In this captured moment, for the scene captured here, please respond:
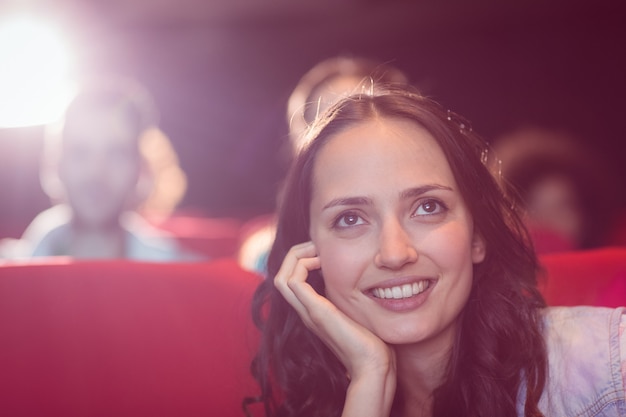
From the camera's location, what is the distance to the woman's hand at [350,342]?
4.06 feet

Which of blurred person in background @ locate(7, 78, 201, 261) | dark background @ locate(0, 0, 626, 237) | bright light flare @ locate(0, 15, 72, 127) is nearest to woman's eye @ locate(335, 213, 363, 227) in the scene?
blurred person in background @ locate(7, 78, 201, 261)

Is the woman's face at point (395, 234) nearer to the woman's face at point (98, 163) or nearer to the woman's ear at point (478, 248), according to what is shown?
the woman's ear at point (478, 248)

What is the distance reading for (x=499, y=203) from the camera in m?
1.40

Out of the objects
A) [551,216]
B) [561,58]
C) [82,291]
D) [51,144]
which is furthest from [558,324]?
[561,58]

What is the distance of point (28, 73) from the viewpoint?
539 centimetres

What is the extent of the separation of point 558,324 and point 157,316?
32.6 inches

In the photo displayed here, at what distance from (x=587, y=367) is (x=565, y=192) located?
1.95 m

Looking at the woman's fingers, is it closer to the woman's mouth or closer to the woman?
the woman

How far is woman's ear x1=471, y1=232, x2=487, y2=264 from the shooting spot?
4.60 ft

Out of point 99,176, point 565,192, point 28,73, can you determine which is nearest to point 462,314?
point 99,176

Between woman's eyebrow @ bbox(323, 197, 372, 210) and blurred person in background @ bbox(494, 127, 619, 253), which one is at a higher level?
blurred person in background @ bbox(494, 127, 619, 253)

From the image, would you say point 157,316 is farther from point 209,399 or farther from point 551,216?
point 551,216

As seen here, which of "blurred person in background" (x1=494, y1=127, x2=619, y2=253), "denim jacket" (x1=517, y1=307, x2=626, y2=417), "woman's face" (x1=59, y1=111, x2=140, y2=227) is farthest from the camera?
"blurred person in background" (x1=494, y1=127, x2=619, y2=253)

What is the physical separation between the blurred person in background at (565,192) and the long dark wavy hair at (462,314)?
4.98ft
